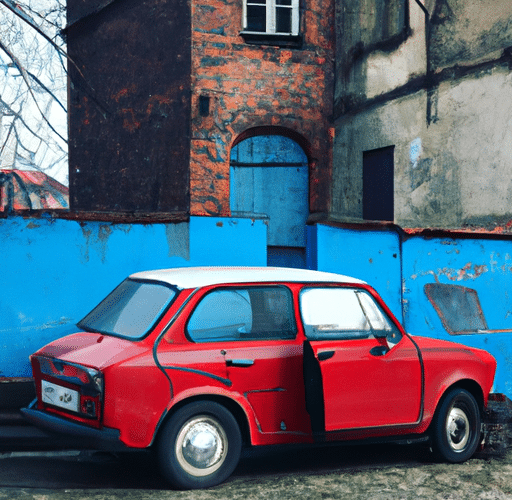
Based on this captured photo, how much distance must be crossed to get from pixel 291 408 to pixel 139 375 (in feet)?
4.08

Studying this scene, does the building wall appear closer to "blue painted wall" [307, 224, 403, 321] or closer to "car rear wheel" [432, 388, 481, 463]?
"blue painted wall" [307, 224, 403, 321]

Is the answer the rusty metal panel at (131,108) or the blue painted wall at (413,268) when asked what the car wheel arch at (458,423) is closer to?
the blue painted wall at (413,268)

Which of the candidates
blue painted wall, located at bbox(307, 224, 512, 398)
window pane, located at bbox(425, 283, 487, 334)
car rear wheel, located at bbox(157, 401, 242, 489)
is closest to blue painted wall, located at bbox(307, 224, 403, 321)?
blue painted wall, located at bbox(307, 224, 512, 398)

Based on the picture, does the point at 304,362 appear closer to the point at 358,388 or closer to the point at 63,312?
the point at 358,388

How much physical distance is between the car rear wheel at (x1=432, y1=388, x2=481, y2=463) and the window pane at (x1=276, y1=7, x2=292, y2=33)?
9280mm

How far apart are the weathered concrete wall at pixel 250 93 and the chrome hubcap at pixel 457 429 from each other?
7557 mm

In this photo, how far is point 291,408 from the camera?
18.8 ft

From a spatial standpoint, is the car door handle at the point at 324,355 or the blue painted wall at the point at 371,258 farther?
the blue painted wall at the point at 371,258

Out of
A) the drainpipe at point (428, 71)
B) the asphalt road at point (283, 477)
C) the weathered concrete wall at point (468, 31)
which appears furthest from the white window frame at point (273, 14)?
the asphalt road at point (283, 477)

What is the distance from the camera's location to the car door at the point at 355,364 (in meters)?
5.79

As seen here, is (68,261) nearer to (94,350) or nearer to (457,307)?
(94,350)

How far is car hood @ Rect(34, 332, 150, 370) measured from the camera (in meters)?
5.20

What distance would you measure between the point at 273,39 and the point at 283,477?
9860mm

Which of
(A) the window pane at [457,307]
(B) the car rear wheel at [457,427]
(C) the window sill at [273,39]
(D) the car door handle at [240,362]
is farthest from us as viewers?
(C) the window sill at [273,39]
